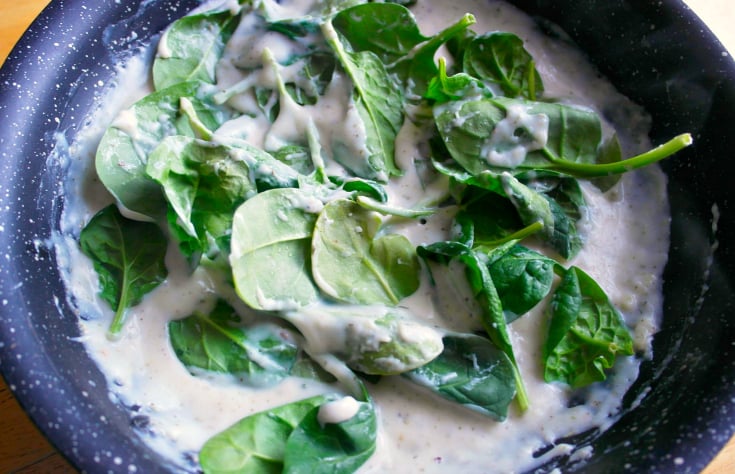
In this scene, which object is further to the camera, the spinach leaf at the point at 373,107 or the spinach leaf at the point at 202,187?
the spinach leaf at the point at 373,107

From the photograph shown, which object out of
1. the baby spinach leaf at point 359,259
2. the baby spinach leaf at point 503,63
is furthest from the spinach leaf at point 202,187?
the baby spinach leaf at point 503,63

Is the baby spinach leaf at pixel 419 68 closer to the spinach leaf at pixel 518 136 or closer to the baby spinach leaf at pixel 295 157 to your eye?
the spinach leaf at pixel 518 136

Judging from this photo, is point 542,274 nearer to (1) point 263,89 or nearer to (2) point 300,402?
(2) point 300,402

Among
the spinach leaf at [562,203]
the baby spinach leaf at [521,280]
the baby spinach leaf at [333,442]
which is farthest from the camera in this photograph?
the spinach leaf at [562,203]

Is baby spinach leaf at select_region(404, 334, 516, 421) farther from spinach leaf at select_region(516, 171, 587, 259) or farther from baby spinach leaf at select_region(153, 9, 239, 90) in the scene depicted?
baby spinach leaf at select_region(153, 9, 239, 90)

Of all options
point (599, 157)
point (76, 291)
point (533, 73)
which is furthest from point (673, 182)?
point (76, 291)

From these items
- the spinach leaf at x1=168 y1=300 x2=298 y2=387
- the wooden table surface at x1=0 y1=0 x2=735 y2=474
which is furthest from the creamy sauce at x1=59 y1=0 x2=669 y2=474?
the wooden table surface at x1=0 y1=0 x2=735 y2=474
